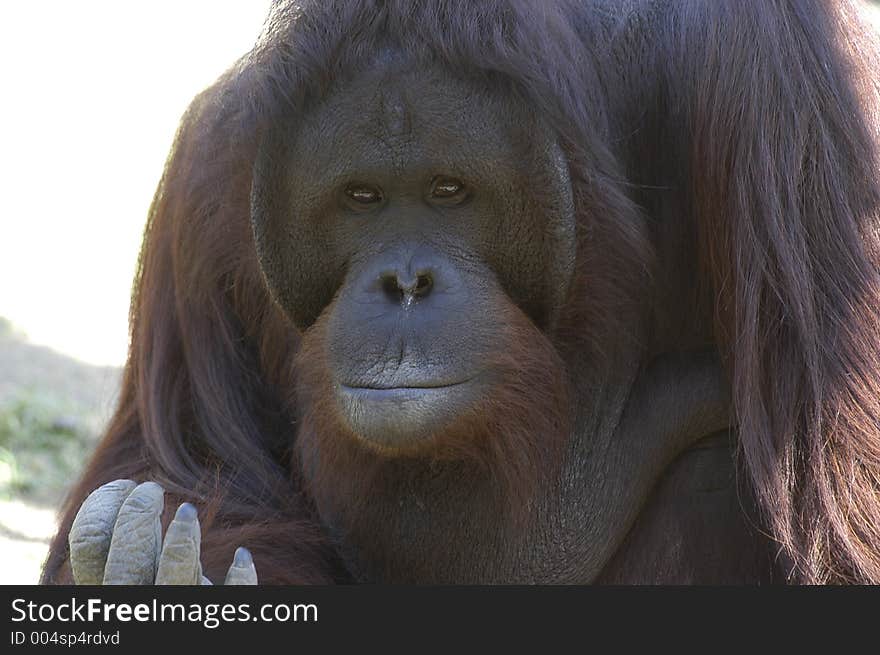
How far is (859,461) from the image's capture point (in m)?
2.97

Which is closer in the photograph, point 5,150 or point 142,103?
point 5,150

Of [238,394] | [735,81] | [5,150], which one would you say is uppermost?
[5,150]

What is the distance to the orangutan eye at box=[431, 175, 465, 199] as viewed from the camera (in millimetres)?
2994

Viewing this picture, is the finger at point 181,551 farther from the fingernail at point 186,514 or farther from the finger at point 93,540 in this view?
the finger at point 93,540

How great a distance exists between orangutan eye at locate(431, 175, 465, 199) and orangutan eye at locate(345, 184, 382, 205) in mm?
125

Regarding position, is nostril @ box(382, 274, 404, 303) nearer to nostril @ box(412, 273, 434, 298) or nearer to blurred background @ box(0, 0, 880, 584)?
nostril @ box(412, 273, 434, 298)

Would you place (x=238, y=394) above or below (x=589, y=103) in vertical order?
below

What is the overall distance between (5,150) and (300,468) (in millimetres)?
6469

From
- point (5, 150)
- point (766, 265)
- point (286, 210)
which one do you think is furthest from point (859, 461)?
point (5, 150)

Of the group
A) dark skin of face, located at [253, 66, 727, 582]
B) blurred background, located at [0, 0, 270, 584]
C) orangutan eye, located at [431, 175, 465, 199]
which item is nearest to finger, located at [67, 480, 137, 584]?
dark skin of face, located at [253, 66, 727, 582]

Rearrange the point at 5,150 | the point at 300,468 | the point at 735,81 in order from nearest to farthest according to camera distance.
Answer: the point at 735,81, the point at 300,468, the point at 5,150

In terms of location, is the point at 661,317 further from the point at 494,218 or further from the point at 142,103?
the point at 142,103

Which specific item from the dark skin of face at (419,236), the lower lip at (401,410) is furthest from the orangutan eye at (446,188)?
the lower lip at (401,410)

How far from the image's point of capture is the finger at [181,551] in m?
2.75
